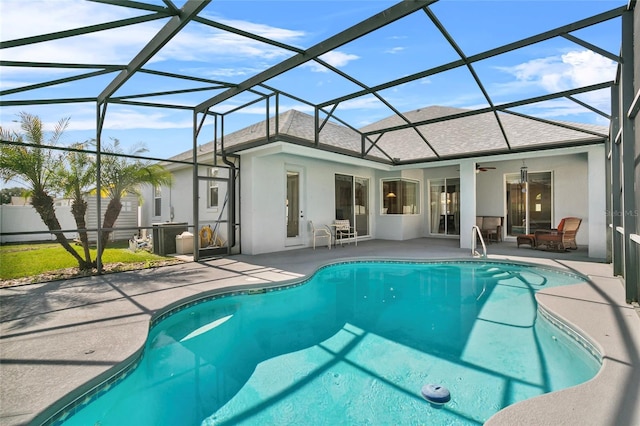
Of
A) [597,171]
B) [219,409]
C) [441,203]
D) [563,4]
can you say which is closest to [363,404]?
[219,409]

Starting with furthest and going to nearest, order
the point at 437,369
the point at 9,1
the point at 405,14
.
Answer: the point at 405,14, the point at 9,1, the point at 437,369

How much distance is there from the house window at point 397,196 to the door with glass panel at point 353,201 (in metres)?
0.87

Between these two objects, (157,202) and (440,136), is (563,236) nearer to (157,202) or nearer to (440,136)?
(440,136)

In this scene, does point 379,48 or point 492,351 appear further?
point 379,48

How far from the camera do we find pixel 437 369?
3.54 meters

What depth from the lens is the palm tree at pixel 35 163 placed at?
7.00 m

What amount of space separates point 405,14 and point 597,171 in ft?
24.3

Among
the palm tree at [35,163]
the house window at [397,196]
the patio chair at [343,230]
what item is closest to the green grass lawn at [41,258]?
the palm tree at [35,163]

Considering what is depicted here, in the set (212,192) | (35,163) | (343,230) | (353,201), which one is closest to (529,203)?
(353,201)

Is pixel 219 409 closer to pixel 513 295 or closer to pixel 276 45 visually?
pixel 276 45

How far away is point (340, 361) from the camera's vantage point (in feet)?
12.4

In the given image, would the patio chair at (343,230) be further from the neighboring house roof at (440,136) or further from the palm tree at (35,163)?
the palm tree at (35,163)

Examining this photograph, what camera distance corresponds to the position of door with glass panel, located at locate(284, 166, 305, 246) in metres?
10.7

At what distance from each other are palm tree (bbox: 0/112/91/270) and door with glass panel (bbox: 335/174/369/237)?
8261 mm
